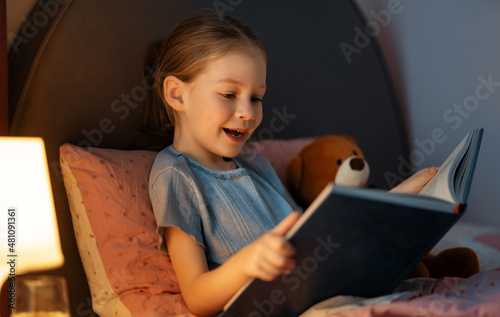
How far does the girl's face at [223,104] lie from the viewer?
3.43 feet

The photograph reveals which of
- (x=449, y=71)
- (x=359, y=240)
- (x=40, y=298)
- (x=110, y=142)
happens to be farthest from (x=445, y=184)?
(x=449, y=71)

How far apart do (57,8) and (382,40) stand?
4.50 ft

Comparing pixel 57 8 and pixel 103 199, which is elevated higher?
pixel 57 8

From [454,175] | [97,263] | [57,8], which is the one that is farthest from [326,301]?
[57,8]

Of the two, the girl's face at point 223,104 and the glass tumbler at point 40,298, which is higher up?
the girl's face at point 223,104

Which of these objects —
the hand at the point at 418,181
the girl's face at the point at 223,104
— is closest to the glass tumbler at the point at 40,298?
the girl's face at the point at 223,104

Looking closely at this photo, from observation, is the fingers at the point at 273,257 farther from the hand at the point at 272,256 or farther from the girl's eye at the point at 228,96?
the girl's eye at the point at 228,96

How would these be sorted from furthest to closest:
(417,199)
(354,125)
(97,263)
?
(354,125) → (97,263) → (417,199)

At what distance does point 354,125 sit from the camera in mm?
1853

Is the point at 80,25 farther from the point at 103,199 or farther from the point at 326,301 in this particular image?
the point at 326,301

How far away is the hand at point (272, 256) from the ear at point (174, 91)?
467 millimetres

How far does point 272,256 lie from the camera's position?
2.23 feet

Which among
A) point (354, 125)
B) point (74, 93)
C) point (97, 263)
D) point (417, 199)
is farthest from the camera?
point (354, 125)

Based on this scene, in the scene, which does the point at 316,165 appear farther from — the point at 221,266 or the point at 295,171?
the point at 221,266
